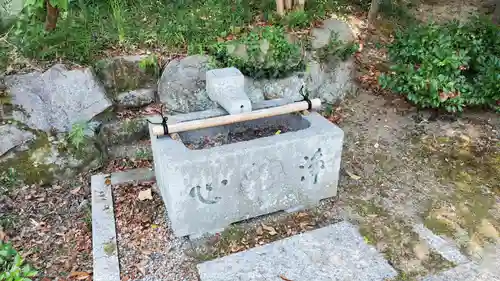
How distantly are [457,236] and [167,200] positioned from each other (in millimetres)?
2498

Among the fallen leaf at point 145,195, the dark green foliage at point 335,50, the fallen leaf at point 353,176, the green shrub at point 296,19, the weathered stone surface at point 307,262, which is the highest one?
the green shrub at point 296,19

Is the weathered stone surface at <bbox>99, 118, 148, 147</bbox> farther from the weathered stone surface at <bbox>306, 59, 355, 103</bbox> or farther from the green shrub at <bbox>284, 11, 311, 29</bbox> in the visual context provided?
the green shrub at <bbox>284, 11, 311, 29</bbox>

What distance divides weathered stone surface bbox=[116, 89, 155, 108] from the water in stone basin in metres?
1.25

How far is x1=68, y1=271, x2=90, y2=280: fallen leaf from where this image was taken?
10.9 feet

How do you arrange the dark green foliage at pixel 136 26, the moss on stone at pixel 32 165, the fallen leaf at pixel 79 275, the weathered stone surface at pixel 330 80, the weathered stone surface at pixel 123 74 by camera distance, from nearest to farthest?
the fallen leaf at pixel 79 275 → the moss on stone at pixel 32 165 → the dark green foliage at pixel 136 26 → the weathered stone surface at pixel 123 74 → the weathered stone surface at pixel 330 80

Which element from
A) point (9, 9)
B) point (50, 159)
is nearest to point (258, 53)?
point (50, 159)

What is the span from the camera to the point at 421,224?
3826 millimetres

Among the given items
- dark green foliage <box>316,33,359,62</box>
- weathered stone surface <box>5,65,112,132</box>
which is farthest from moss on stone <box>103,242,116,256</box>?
dark green foliage <box>316,33,359,62</box>

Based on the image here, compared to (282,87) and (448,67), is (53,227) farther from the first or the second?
(448,67)

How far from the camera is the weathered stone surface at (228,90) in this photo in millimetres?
3838

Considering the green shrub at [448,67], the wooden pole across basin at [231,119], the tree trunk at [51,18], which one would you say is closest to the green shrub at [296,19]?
the green shrub at [448,67]

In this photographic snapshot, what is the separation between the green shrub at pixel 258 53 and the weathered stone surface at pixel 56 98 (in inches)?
56.9

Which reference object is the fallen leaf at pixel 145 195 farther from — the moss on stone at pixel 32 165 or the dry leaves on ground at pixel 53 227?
the moss on stone at pixel 32 165

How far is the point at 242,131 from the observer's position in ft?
14.0
